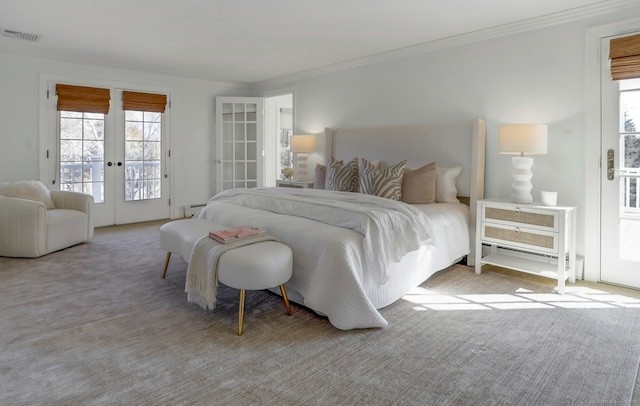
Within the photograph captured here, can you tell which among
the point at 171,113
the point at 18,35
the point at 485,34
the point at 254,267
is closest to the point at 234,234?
the point at 254,267

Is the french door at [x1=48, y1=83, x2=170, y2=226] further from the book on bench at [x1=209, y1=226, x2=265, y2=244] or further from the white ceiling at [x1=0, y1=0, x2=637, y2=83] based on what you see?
the book on bench at [x1=209, y1=226, x2=265, y2=244]

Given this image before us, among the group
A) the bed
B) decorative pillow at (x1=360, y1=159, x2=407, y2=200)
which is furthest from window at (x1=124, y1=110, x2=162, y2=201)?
decorative pillow at (x1=360, y1=159, x2=407, y2=200)

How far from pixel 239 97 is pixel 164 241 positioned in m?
3.94

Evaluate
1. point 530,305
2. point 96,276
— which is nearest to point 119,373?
point 96,276

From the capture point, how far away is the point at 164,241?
3.27 meters

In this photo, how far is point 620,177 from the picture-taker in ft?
10.3

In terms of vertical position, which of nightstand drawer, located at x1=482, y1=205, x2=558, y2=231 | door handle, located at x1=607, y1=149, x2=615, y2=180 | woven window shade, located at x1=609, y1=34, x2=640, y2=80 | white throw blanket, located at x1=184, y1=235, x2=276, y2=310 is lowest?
white throw blanket, located at x1=184, y1=235, x2=276, y2=310

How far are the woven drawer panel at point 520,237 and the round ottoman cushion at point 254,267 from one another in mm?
1973

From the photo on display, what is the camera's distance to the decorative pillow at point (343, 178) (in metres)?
4.23

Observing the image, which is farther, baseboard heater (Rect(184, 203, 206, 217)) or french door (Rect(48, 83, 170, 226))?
baseboard heater (Rect(184, 203, 206, 217))

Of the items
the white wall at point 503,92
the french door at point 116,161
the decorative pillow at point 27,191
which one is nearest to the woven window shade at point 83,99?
the french door at point 116,161

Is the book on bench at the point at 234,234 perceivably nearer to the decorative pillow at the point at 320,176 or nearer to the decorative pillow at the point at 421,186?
the decorative pillow at the point at 421,186

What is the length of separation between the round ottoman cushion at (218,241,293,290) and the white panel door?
4302mm

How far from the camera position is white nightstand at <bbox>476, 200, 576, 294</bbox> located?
305cm
